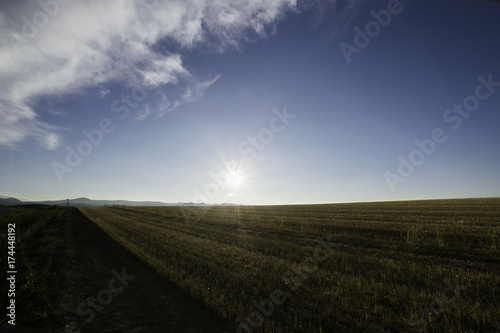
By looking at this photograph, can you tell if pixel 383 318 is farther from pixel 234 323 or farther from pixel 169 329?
pixel 169 329

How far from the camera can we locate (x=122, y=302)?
21.1 ft

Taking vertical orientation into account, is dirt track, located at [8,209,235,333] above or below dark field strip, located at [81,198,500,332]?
below

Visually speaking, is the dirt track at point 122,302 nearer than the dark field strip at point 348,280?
No

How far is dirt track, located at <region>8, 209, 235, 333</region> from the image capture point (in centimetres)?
518

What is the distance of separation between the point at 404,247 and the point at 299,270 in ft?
22.3

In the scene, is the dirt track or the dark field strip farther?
the dirt track

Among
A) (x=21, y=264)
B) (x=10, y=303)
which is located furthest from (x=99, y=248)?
(x=10, y=303)

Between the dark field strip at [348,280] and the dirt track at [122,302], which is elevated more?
the dark field strip at [348,280]

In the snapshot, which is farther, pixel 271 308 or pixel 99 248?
pixel 99 248

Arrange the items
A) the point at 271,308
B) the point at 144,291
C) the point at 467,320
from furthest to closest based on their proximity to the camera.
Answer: the point at 144,291 < the point at 271,308 < the point at 467,320

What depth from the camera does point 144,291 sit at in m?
7.14

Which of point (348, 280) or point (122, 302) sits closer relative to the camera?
point (122, 302)

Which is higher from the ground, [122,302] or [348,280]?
[348,280]

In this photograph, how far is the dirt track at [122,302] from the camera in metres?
5.18
